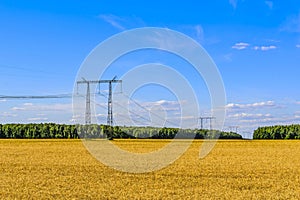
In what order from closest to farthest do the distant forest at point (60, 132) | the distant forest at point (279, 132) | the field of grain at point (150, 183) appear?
the field of grain at point (150, 183) → the distant forest at point (60, 132) → the distant forest at point (279, 132)

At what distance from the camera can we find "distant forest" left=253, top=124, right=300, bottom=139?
385ft

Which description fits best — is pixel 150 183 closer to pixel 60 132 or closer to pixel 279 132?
pixel 60 132

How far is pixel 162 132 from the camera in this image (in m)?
128

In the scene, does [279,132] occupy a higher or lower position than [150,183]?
higher

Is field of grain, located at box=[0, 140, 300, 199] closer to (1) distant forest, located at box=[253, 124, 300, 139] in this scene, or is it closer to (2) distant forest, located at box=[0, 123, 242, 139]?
(2) distant forest, located at box=[0, 123, 242, 139]

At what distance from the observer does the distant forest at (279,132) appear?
117312 millimetres

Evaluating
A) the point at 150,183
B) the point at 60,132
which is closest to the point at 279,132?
the point at 60,132

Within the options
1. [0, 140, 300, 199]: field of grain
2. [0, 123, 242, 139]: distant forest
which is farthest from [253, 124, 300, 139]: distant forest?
[0, 140, 300, 199]: field of grain

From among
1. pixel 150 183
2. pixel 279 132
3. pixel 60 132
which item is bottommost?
pixel 150 183

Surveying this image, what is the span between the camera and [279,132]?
12425 centimetres

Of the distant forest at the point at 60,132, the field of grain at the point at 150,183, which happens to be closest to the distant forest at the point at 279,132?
the distant forest at the point at 60,132

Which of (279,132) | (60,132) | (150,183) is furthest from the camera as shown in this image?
(279,132)

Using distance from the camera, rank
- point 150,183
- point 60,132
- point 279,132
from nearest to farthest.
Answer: point 150,183 < point 60,132 < point 279,132

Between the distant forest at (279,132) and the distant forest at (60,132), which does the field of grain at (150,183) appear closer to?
the distant forest at (60,132)
